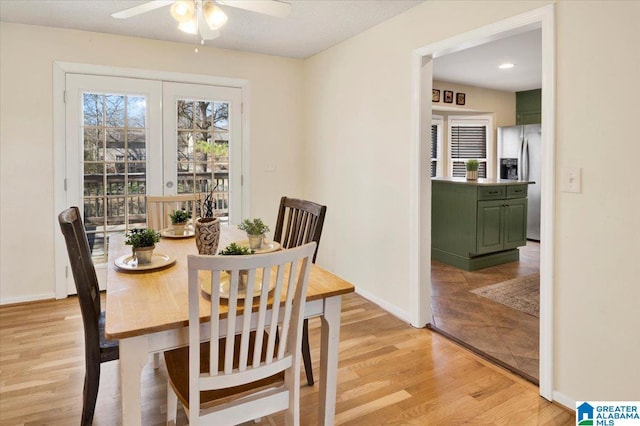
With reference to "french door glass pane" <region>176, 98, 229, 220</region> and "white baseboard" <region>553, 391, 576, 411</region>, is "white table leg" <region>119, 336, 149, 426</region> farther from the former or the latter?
"french door glass pane" <region>176, 98, 229, 220</region>

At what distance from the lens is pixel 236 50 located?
4164 millimetres

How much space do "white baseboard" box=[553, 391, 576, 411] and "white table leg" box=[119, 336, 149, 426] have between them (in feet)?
6.50

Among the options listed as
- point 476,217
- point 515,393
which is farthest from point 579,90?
point 476,217

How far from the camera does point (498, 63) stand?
193 inches

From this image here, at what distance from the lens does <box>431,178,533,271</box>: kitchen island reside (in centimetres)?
442

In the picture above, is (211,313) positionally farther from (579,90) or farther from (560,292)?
(579,90)

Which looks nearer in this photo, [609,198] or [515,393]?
[609,198]

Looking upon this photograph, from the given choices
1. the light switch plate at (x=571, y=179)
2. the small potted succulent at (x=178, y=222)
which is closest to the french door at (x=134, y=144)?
the small potted succulent at (x=178, y=222)

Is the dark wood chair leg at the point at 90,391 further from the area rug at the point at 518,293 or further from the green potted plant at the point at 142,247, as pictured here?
the area rug at the point at 518,293

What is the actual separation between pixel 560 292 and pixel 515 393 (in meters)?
0.60

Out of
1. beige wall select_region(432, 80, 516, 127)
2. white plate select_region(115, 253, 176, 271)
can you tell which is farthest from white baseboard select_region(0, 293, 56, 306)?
A: beige wall select_region(432, 80, 516, 127)

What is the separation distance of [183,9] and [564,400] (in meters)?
2.71

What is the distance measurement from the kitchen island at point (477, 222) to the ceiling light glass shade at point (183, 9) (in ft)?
11.1

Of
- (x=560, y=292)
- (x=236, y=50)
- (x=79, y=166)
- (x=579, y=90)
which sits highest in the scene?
(x=236, y=50)
